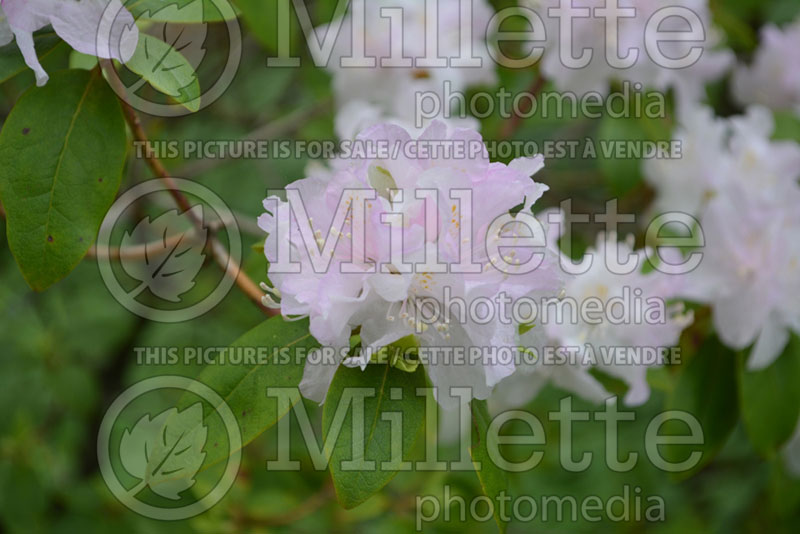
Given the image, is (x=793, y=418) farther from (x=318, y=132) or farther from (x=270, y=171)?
(x=270, y=171)

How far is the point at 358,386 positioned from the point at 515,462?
118 cm

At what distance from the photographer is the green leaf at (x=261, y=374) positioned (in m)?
1.07

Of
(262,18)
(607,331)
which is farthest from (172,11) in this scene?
(607,331)

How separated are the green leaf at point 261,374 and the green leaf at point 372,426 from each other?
0.09 m

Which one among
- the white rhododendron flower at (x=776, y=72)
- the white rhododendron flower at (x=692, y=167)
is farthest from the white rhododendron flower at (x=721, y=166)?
the white rhododendron flower at (x=776, y=72)

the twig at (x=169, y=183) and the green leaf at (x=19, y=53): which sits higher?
the green leaf at (x=19, y=53)

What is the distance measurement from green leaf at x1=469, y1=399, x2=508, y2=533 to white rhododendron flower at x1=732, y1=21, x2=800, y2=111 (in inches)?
71.3

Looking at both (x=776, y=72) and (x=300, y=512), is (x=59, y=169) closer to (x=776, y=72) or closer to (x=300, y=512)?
(x=300, y=512)

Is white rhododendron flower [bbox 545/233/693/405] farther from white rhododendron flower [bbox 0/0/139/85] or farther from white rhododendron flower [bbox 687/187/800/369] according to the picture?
white rhododendron flower [bbox 0/0/139/85]

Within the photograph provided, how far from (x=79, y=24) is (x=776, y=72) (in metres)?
2.11

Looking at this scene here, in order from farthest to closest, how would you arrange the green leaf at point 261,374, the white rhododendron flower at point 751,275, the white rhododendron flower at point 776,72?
1. the white rhododendron flower at point 776,72
2. the white rhododendron flower at point 751,275
3. the green leaf at point 261,374

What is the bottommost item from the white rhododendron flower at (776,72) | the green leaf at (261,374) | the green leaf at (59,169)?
the green leaf at (261,374)

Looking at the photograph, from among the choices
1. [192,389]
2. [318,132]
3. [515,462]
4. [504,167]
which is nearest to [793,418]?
[515,462]

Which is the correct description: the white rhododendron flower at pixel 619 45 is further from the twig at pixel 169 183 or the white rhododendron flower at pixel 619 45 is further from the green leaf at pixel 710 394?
the twig at pixel 169 183
